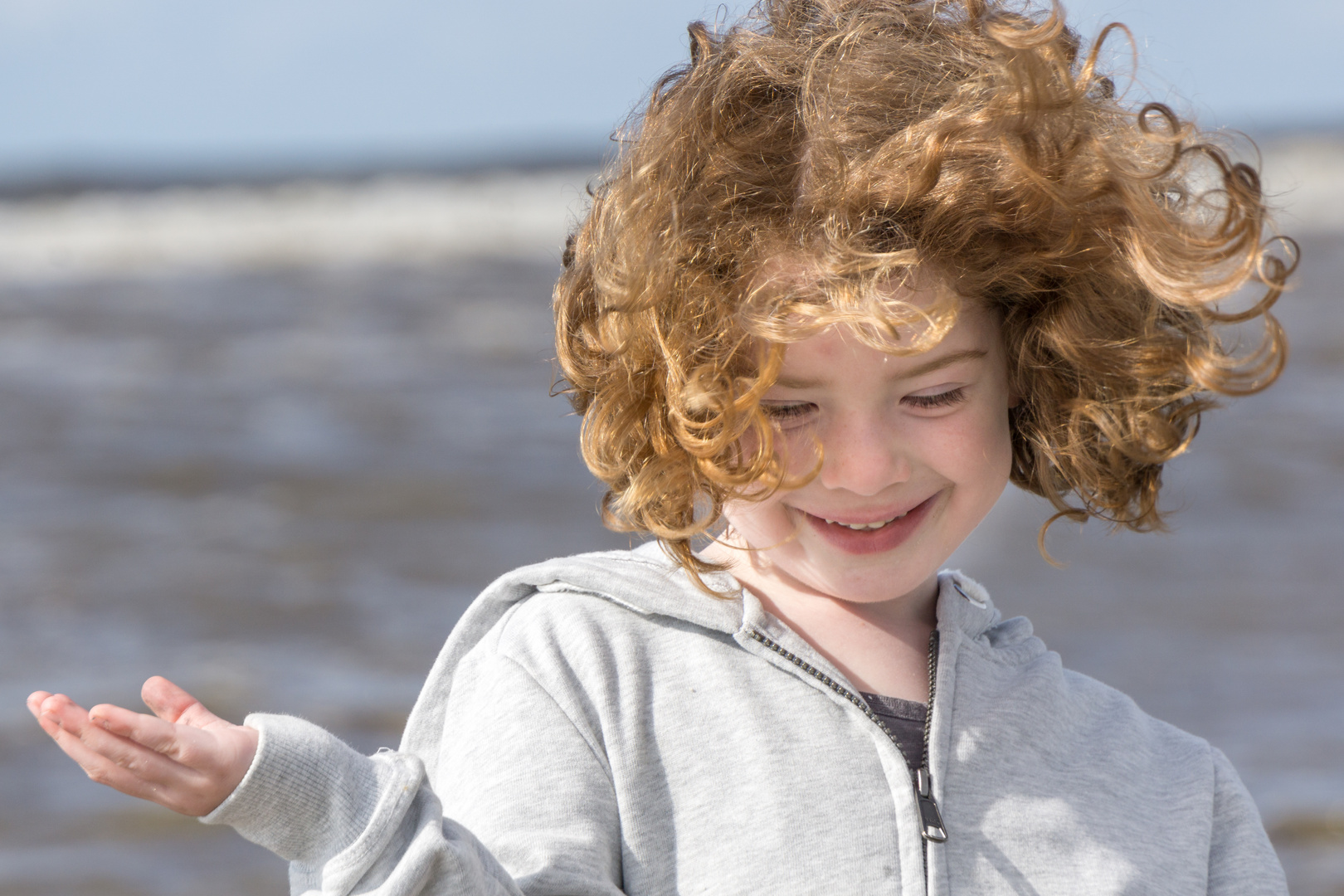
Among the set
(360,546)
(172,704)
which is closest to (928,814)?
(172,704)

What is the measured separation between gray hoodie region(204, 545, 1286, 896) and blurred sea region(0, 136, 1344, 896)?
685mm

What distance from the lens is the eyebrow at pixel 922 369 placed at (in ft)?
5.53

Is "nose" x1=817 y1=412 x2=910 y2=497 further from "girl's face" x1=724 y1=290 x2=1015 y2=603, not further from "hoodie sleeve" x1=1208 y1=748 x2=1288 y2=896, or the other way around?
"hoodie sleeve" x1=1208 y1=748 x2=1288 y2=896

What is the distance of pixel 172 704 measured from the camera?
143 cm

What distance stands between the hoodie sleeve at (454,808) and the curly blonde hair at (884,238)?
12.0 inches

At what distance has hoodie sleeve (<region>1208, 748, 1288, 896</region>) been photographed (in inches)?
72.6

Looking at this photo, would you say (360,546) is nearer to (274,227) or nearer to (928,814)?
(928,814)

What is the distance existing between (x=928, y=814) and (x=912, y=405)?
46 centimetres

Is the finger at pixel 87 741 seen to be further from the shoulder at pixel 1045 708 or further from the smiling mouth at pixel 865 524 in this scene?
the shoulder at pixel 1045 708

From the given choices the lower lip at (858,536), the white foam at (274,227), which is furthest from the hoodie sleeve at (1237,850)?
the white foam at (274,227)

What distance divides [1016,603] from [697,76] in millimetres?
3372

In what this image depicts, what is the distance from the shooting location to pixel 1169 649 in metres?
4.48

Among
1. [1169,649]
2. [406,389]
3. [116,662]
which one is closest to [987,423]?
[1169,649]

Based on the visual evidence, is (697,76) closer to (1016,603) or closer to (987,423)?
(987,423)
